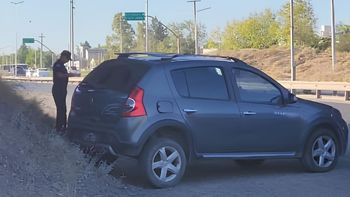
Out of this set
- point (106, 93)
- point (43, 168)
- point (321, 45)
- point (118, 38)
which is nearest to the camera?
point (43, 168)

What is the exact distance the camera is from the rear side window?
792 centimetres

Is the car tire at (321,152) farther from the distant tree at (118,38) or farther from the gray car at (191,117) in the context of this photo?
the distant tree at (118,38)

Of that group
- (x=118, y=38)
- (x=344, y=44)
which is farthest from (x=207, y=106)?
(x=118, y=38)

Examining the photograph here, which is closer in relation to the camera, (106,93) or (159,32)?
(106,93)

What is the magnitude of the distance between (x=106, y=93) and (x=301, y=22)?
71.2m

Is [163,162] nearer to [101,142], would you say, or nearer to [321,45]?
[101,142]

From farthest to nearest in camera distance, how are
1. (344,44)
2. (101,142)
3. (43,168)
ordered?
(344,44) → (101,142) → (43,168)

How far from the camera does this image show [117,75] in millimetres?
8109

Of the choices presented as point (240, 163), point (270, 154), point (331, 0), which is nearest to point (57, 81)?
point (240, 163)

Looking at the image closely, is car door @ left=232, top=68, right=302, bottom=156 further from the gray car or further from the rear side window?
the rear side window

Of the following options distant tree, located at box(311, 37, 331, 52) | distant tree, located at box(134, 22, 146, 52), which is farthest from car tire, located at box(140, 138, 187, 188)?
distant tree, located at box(134, 22, 146, 52)

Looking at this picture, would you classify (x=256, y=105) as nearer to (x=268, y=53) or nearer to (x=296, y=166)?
(x=296, y=166)

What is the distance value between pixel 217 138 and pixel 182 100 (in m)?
0.69

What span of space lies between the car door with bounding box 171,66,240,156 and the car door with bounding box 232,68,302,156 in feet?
0.56
